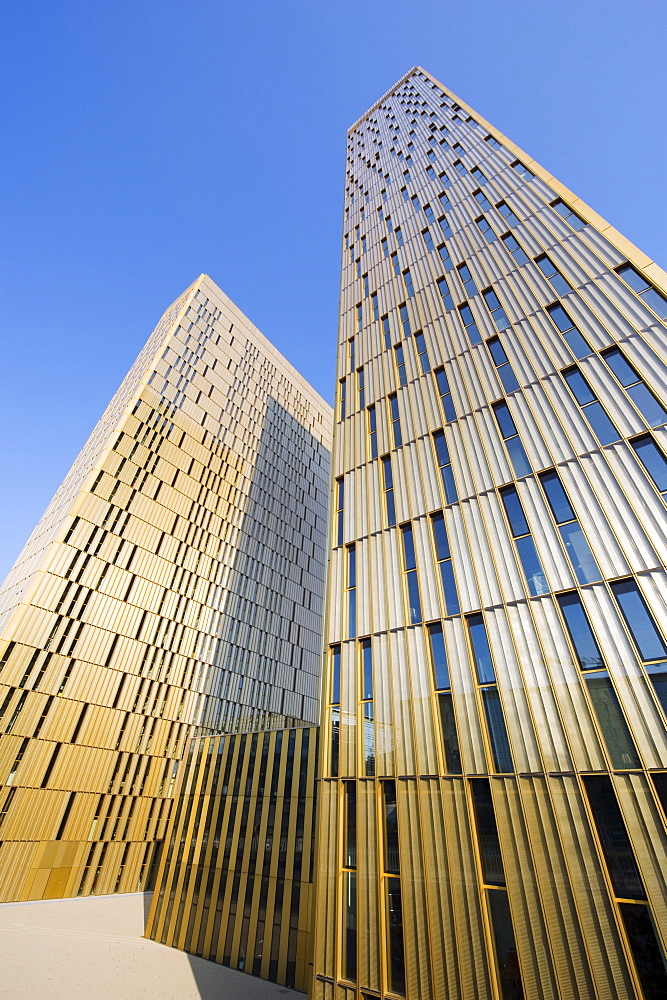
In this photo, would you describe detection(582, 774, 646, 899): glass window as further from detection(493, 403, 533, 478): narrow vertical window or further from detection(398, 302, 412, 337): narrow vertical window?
detection(398, 302, 412, 337): narrow vertical window

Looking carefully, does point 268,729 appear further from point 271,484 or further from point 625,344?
point 271,484

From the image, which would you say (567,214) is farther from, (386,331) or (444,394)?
(444,394)

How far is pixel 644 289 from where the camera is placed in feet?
45.9

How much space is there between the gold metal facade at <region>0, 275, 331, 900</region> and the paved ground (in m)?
8.29

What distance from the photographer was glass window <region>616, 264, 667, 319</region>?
13359 millimetres

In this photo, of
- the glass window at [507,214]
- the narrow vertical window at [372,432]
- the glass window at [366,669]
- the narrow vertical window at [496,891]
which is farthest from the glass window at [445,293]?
the narrow vertical window at [496,891]

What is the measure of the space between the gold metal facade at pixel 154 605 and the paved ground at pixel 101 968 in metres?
8.29

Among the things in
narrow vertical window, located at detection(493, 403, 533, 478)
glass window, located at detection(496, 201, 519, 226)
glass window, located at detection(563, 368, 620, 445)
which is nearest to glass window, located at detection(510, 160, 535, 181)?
glass window, located at detection(496, 201, 519, 226)

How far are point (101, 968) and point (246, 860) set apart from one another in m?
5.59

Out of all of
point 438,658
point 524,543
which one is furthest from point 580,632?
point 438,658

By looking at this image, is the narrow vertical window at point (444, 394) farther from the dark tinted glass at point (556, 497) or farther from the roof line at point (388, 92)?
the roof line at point (388, 92)

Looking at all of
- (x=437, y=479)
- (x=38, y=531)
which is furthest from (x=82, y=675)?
(x=437, y=479)

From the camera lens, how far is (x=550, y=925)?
→ 813cm

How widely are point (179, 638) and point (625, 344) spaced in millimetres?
37930
